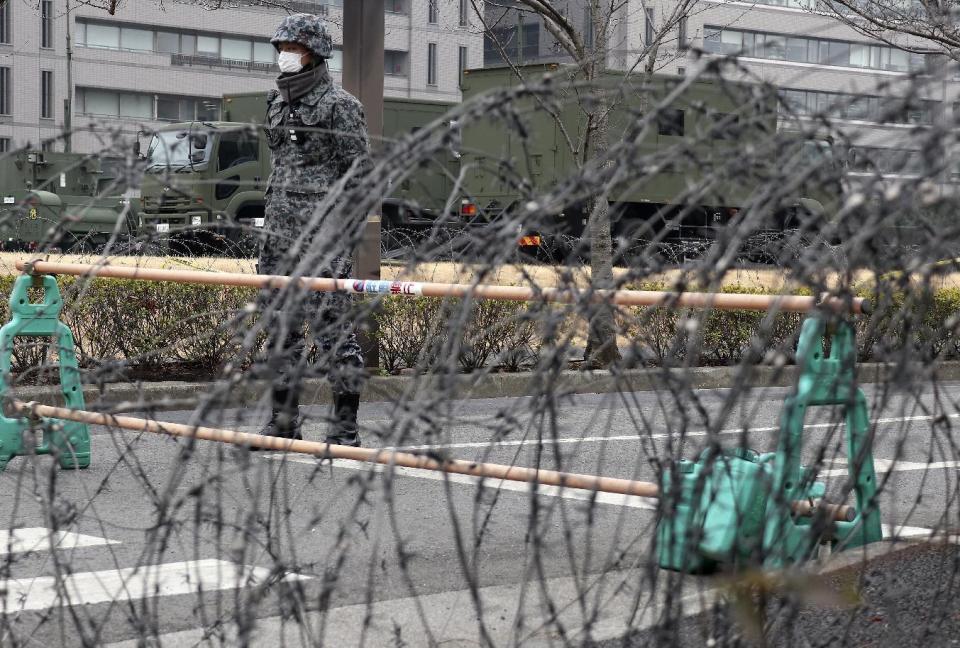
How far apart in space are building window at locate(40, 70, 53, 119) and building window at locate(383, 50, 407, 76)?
1434 cm

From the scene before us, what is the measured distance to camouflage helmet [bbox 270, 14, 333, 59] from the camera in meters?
7.00

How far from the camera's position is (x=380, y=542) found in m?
5.18

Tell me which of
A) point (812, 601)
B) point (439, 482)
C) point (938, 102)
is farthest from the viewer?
point (439, 482)

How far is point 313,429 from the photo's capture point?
27.3 ft

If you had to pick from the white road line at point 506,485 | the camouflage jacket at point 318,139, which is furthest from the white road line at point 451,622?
the camouflage jacket at point 318,139

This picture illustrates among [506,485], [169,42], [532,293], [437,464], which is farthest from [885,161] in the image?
[169,42]

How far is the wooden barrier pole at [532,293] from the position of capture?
2289mm

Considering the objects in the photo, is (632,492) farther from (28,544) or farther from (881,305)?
(28,544)

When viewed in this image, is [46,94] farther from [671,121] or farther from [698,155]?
[698,155]

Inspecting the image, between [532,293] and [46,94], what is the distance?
57.5m

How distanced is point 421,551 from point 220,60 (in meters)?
59.5

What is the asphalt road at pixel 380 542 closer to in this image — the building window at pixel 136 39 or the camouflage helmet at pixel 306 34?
the camouflage helmet at pixel 306 34

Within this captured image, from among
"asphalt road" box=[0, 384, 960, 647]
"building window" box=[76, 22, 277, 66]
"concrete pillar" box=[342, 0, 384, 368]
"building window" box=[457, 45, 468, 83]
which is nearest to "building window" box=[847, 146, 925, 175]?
"asphalt road" box=[0, 384, 960, 647]

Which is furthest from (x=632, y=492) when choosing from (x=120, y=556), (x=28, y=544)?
(x=28, y=544)
